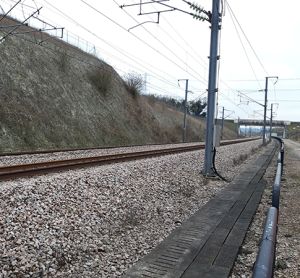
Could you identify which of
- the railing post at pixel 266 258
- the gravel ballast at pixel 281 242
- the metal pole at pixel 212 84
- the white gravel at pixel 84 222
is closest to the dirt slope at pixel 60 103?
the metal pole at pixel 212 84

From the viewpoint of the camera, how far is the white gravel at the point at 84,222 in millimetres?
5930

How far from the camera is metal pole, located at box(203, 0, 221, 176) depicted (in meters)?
16.8

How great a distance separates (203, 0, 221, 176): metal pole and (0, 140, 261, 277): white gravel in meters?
5.09

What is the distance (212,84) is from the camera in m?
17.2

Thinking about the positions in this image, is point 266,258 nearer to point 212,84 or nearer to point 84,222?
point 84,222

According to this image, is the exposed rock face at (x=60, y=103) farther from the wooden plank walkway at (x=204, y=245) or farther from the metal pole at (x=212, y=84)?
the wooden plank walkway at (x=204, y=245)

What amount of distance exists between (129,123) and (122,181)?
35500 mm

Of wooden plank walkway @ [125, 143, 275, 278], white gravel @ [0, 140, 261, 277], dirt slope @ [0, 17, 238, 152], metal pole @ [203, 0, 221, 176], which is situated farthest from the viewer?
dirt slope @ [0, 17, 238, 152]

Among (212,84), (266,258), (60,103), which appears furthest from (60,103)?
(266,258)

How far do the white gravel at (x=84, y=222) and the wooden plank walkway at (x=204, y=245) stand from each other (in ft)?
1.02

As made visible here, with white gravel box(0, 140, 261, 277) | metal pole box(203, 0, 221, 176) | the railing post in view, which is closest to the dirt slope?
metal pole box(203, 0, 221, 176)

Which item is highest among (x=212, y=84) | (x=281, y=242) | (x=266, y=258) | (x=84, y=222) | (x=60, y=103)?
(x=212, y=84)

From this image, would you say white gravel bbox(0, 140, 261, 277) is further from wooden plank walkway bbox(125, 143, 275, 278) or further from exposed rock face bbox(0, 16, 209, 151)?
exposed rock face bbox(0, 16, 209, 151)

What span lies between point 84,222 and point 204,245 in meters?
2.23
